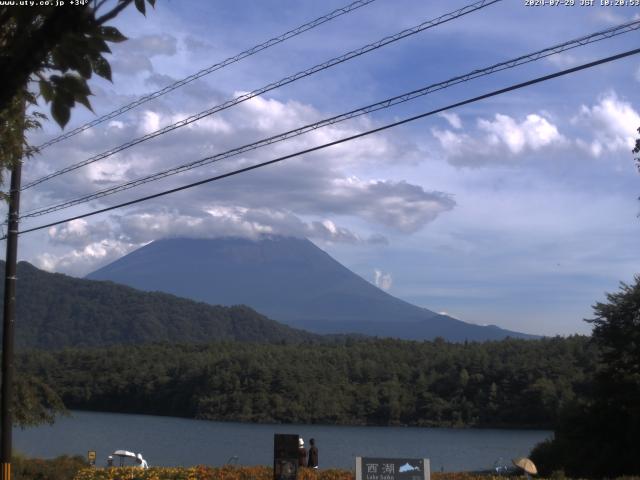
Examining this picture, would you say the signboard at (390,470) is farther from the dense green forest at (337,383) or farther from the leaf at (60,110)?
the dense green forest at (337,383)

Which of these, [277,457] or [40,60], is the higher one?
[40,60]

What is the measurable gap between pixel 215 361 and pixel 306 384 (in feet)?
29.4

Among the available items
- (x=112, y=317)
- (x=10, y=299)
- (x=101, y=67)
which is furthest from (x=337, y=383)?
(x=112, y=317)

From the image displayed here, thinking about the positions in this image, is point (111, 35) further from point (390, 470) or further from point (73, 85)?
point (390, 470)

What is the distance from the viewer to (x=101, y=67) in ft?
11.8

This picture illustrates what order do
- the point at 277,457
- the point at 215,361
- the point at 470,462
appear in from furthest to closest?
the point at 215,361 → the point at 470,462 → the point at 277,457

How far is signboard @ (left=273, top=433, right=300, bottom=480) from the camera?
12961 millimetres

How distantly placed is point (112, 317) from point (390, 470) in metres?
158

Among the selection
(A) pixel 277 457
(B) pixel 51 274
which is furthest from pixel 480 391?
(B) pixel 51 274

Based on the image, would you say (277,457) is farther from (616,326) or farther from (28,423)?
(616,326)

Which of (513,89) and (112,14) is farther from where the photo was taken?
(513,89)

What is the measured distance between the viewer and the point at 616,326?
32.9m

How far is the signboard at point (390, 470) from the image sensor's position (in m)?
12.1

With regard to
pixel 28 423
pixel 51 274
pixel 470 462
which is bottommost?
pixel 470 462
